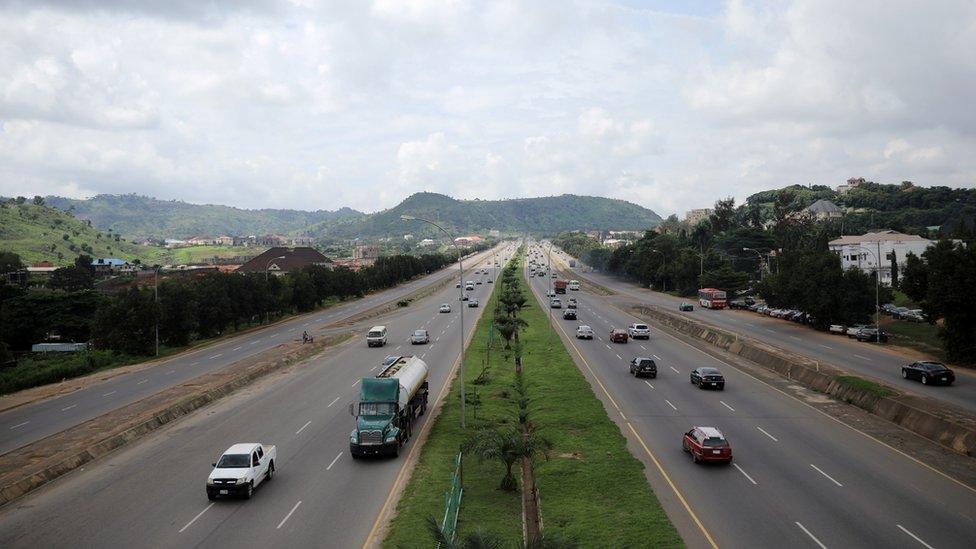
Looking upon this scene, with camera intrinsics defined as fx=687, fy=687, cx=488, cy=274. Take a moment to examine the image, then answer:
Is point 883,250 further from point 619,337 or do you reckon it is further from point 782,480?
point 782,480

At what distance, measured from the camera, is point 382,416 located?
94.9 ft

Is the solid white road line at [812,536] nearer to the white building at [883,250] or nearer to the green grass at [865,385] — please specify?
the green grass at [865,385]

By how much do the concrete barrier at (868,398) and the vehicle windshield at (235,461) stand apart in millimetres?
27951

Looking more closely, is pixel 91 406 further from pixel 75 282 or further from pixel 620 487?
pixel 75 282

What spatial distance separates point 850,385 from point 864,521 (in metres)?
20.4

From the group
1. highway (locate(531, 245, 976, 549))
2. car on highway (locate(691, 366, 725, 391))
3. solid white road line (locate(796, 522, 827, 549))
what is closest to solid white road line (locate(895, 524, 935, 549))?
highway (locate(531, 245, 976, 549))

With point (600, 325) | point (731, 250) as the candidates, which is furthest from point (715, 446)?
point (731, 250)

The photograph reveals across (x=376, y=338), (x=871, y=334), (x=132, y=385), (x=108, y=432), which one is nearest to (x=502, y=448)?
(x=108, y=432)

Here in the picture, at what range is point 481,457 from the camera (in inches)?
915

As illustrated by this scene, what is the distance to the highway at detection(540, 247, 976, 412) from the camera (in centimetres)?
3931

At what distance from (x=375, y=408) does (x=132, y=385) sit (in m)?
28.4

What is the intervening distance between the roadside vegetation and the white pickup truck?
17.5 ft

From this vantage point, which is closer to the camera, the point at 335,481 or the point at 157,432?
the point at 335,481

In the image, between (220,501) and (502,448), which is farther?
(502,448)
